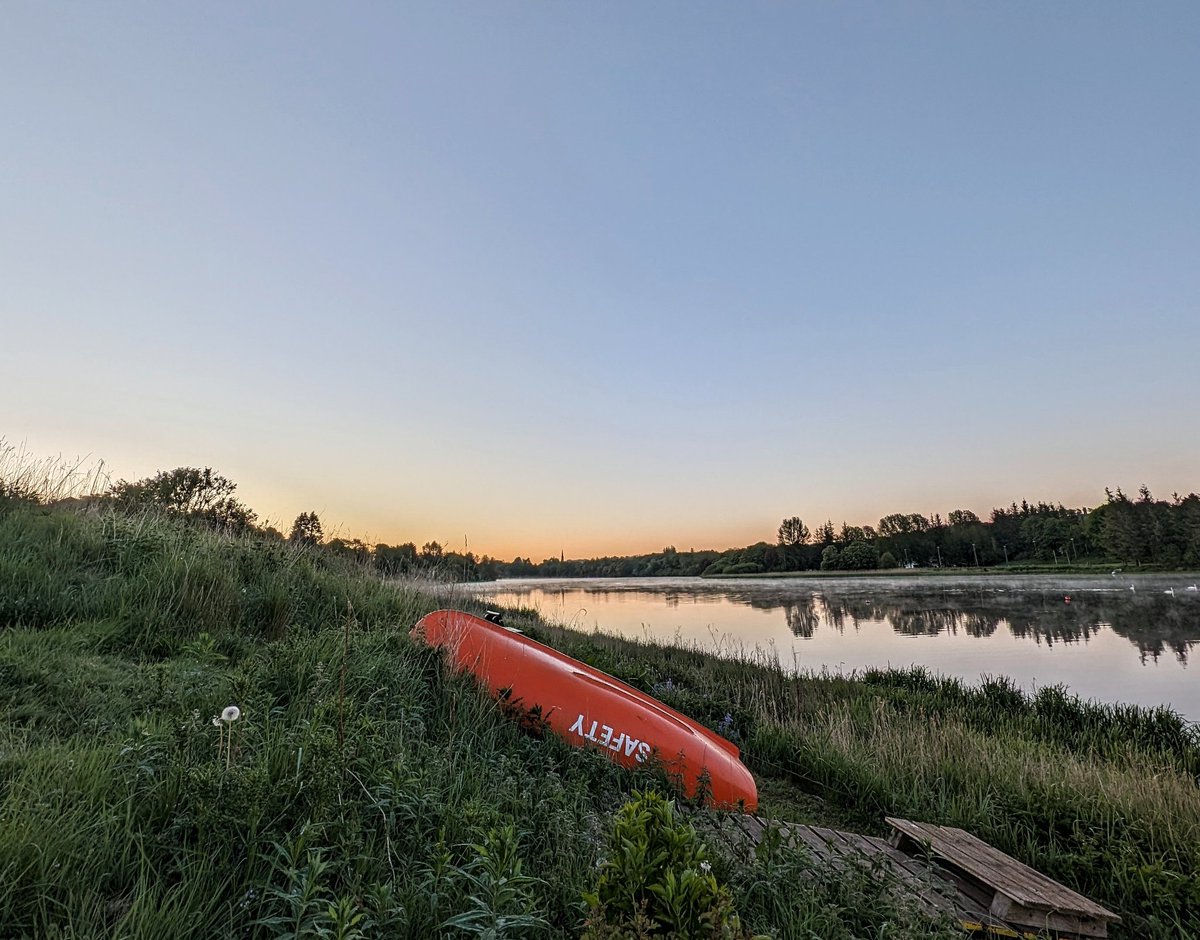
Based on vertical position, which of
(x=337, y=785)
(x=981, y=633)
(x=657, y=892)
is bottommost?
(x=981, y=633)

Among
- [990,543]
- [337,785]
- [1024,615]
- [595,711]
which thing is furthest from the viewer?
[990,543]

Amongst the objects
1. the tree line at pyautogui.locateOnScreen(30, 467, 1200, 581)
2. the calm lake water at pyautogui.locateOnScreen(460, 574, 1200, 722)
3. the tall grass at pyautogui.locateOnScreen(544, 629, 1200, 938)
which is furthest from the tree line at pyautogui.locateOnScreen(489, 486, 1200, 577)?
the tall grass at pyautogui.locateOnScreen(544, 629, 1200, 938)

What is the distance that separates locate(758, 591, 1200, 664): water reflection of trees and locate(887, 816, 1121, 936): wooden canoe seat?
65.6ft

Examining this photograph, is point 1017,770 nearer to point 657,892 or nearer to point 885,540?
point 657,892

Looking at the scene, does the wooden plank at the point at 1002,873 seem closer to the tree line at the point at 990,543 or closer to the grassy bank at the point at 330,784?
the grassy bank at the point at 330,784

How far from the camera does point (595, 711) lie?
446 centimetres

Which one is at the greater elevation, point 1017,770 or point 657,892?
point 657,892

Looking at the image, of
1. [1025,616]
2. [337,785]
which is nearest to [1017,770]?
[337,785]

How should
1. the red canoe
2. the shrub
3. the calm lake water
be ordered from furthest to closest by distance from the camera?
1. the calm lake water
2. the red canoe
3. the shrub

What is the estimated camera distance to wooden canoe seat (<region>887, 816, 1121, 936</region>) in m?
2.87

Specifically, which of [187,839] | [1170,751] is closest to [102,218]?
[187,839]

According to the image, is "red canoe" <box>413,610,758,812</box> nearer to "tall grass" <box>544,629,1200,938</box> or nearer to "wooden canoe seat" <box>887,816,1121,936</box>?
"wooden canoe seat" <box>887,816,1121,936</box>

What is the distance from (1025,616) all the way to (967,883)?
3104 centimetres

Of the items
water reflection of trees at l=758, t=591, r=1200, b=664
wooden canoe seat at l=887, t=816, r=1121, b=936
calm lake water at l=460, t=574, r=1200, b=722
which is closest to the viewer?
wooden canoe seat at l=887, t=816, r=1121, b=936
